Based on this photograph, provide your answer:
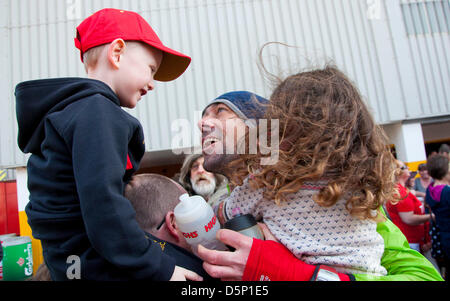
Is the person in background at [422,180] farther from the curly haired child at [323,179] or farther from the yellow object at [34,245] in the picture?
the yellow object at [34,245]

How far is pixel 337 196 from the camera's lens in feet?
2.57

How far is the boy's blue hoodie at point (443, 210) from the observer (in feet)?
8.67

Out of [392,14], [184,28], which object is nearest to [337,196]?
[184,28]

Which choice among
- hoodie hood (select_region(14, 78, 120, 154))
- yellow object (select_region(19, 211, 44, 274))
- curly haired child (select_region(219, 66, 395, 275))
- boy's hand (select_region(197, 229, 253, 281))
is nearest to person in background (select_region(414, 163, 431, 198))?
curly haired child (select_region(219, 66, 395, 275))

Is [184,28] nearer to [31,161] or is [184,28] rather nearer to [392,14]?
[392,14]

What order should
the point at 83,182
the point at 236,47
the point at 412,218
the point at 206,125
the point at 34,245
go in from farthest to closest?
1. the point at 236,47
2. the point at 34,245
3. the point at 412,218
4. the point at 206,125
5. the point at 83,182

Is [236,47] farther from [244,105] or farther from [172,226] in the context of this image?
[172,226]

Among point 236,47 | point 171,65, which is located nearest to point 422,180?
point 236,47

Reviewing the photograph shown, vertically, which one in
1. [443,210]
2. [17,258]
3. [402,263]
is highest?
[402,263]

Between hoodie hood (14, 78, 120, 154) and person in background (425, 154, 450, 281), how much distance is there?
315 cm

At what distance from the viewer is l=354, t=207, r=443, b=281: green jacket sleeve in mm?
867

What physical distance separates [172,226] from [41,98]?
598mm

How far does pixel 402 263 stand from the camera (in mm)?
910

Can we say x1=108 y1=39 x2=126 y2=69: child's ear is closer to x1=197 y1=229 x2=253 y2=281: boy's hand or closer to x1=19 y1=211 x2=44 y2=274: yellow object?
x1=197 y1=229 x2=253 y2=281: boy's hand
